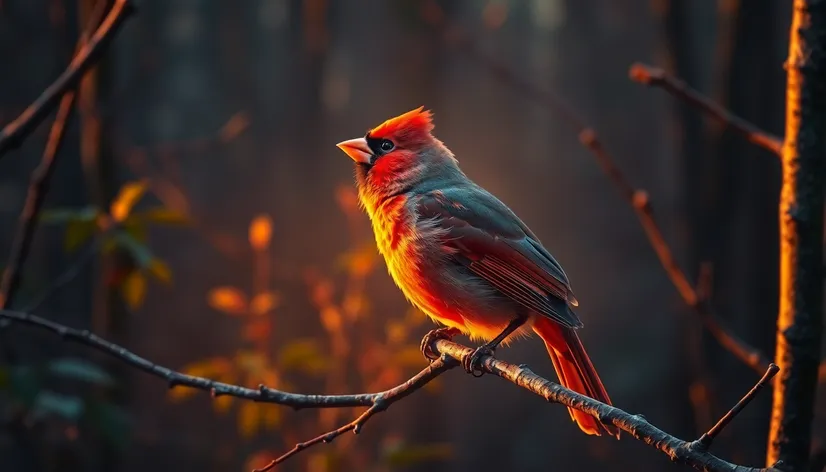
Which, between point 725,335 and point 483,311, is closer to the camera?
point 725,335

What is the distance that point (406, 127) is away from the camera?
109 inches

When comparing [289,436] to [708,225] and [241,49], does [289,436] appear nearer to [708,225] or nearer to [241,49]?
[708,225]

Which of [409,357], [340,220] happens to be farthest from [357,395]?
[340,220]

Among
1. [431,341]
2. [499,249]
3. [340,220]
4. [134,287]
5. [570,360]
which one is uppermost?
[340,220]

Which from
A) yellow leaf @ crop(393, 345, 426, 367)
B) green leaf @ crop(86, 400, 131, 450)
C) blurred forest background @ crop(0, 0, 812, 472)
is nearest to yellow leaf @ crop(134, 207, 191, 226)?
blurred forest background @ crop(0, 0, 812, 472)

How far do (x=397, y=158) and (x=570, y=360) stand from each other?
2.71 feet

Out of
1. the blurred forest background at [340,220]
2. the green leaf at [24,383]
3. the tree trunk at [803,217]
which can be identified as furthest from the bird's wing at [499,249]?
the green leaf at [24,383]

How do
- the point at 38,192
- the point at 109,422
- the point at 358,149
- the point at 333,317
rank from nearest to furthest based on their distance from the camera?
1. the point at 38,192
2. the point at 358,149
3. the point at 109,422
4. the point at 333,317

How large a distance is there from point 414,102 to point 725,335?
3071 mm

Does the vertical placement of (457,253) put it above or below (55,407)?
below

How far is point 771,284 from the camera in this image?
3.89 m

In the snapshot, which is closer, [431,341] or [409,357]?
[431,341]

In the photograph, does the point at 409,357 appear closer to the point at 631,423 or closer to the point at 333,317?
the point at 333,317

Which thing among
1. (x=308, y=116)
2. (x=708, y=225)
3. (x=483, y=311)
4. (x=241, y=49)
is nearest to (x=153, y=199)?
(x=241, y=49)
